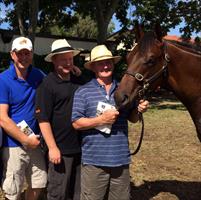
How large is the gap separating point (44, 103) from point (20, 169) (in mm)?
765

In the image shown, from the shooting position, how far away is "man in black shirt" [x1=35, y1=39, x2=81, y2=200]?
384 centimetres

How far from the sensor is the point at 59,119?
3914 mm

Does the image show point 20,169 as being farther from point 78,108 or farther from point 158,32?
point 158,32

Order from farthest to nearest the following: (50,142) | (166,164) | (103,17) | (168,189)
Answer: (103,17)
(166,164)
(168,189)
(50,142)

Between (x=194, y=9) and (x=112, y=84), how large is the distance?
59.4ft

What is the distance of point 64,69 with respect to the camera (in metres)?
3.88

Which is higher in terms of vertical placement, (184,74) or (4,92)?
Answer: (184,74)

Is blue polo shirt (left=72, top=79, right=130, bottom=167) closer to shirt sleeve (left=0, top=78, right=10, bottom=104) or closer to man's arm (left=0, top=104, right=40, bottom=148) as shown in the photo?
man's arm (left=0, top=104, right=40, bottom=148)

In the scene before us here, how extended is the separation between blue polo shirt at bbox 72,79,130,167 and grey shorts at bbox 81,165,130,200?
0.26ft

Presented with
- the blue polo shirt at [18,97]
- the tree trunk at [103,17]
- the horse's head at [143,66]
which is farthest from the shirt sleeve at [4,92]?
the tree trunk at [103,17]

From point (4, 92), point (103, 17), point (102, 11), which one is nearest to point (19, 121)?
point (4, 92)

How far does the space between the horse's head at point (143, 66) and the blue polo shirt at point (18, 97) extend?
0.93 metres

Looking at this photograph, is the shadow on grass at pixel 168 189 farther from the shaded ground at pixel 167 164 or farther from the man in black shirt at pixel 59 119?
the man in black shirt at pixel 59 119

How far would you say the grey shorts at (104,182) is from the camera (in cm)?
372
